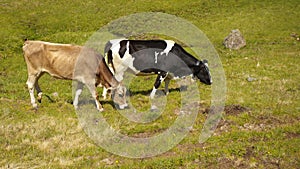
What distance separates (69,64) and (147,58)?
389cm

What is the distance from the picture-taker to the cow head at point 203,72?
17500 millimetres

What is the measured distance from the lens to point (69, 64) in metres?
14.5

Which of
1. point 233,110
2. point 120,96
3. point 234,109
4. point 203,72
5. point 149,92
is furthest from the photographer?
point 149,92

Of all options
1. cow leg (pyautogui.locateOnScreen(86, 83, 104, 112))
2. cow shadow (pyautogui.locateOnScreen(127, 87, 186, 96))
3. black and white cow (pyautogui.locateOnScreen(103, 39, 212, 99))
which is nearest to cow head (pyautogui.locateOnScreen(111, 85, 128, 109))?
cow leg (pyautogui.locateOnScreen(86, 83, 104, 112))

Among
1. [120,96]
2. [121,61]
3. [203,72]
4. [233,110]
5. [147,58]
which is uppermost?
[147,58]

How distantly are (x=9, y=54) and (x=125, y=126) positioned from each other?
718 inches

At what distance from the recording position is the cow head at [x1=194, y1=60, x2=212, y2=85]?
57.4ft

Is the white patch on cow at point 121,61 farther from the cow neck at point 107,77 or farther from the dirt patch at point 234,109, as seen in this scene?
the dirt patch at point 234,109

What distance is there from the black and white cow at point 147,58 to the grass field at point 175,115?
1.35 m

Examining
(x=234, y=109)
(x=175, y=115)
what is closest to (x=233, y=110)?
(x=234, y=109)

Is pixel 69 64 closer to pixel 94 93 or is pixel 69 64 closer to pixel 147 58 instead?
pixel 94 93

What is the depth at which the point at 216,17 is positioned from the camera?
1585 inches

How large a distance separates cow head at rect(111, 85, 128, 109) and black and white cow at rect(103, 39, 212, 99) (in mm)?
1969

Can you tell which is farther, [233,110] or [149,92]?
[149,92]
